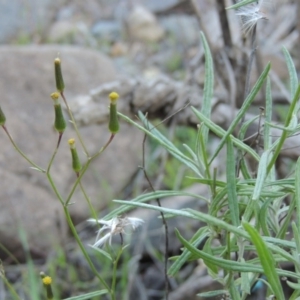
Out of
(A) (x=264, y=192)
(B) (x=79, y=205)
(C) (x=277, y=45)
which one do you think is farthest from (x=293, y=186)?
(C) (x=277, y=45)

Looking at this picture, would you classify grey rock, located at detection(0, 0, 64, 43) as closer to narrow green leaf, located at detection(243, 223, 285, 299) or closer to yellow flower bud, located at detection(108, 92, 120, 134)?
yellow flower bud, located at detection(108, 92, 120, 134)

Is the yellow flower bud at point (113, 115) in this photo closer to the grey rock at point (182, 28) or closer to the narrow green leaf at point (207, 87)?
the narrow green leaf at point (207, 87)

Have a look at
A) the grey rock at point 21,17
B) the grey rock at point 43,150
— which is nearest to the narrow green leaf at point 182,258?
the grey rock at point 43,150

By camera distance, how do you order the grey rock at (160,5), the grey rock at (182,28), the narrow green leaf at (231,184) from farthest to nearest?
the grey rock at (160,5)
the grey rock at (182,28)
the narrow green leaf at (231,184)

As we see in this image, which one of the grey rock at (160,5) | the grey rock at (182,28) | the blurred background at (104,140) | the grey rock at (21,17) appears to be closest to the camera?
the blurred background at (104,140)

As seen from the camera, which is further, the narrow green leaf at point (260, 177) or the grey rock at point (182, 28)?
the grey rock at point (182, 28)

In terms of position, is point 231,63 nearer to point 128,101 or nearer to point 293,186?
point 128,101

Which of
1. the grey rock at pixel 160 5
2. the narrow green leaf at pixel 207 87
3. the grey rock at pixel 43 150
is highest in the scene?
the narrow green leaf at pixel 207 87
